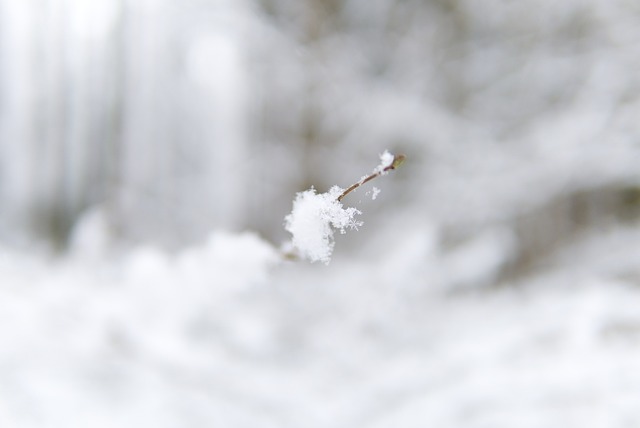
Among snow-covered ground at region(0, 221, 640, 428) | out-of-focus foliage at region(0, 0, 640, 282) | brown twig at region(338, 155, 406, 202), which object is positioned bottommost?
brown twig at region(338, 155, 406, 202)

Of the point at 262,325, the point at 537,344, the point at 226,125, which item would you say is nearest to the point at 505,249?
the point at 537,344

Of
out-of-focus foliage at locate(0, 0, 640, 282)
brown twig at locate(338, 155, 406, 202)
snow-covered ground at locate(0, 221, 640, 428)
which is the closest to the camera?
brown twig at locate(338, 155, 406, 202)

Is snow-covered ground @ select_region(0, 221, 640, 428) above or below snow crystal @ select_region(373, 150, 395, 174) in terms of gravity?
above

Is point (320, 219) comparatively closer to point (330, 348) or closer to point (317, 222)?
point (317, 222)

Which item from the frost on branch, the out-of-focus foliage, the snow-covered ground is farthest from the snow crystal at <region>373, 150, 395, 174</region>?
the out-of-focus foliage

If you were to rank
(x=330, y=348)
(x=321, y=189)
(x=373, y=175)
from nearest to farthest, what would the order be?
1. (x=373, y=175)
2. (x=330, y=348)
3. (x=321, y=189)

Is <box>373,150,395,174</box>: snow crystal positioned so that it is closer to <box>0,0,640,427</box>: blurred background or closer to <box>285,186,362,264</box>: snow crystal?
<box>285,186,362,264</box>: snow crystal

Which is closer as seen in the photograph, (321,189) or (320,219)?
(320,219)

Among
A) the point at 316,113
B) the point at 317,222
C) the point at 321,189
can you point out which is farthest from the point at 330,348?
the point at 317,222
